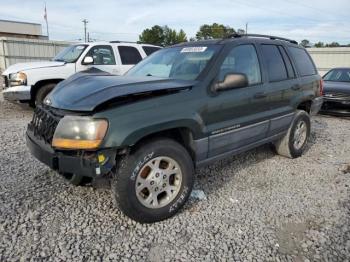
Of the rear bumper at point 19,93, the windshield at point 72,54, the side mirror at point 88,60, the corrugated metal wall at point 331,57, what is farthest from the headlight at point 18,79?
the corrugated metal wall at point 331,57

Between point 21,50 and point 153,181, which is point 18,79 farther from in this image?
point 21,50

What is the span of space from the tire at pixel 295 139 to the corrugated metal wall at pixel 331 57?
68.7 ft

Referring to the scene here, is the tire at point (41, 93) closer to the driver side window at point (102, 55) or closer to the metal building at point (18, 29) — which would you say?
the driver side window at point (102, 55)

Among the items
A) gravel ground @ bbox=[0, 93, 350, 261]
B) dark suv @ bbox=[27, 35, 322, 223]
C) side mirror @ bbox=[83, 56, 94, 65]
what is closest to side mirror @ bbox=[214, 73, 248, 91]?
dark suv @ bbox=[27, 35, 322, 223]

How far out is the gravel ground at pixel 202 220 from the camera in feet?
9.48

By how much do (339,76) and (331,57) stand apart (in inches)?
609

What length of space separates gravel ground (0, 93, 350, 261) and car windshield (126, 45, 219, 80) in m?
1.43

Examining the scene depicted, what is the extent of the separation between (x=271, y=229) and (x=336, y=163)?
8.75 ft

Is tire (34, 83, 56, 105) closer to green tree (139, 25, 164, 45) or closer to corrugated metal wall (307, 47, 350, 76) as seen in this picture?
corrugated metal wall (307, 47, 350, 76)

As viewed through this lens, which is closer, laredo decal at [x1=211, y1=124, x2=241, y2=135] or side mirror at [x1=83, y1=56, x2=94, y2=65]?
laredo decal at [x1=211, y1=124, x2=241, y2=135]

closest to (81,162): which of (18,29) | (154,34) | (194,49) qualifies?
(194,49)

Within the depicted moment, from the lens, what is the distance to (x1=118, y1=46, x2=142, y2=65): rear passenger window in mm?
9078

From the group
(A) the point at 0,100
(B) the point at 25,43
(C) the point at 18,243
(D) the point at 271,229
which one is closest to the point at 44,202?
(C) the point at 18,243

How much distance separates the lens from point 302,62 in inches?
219
